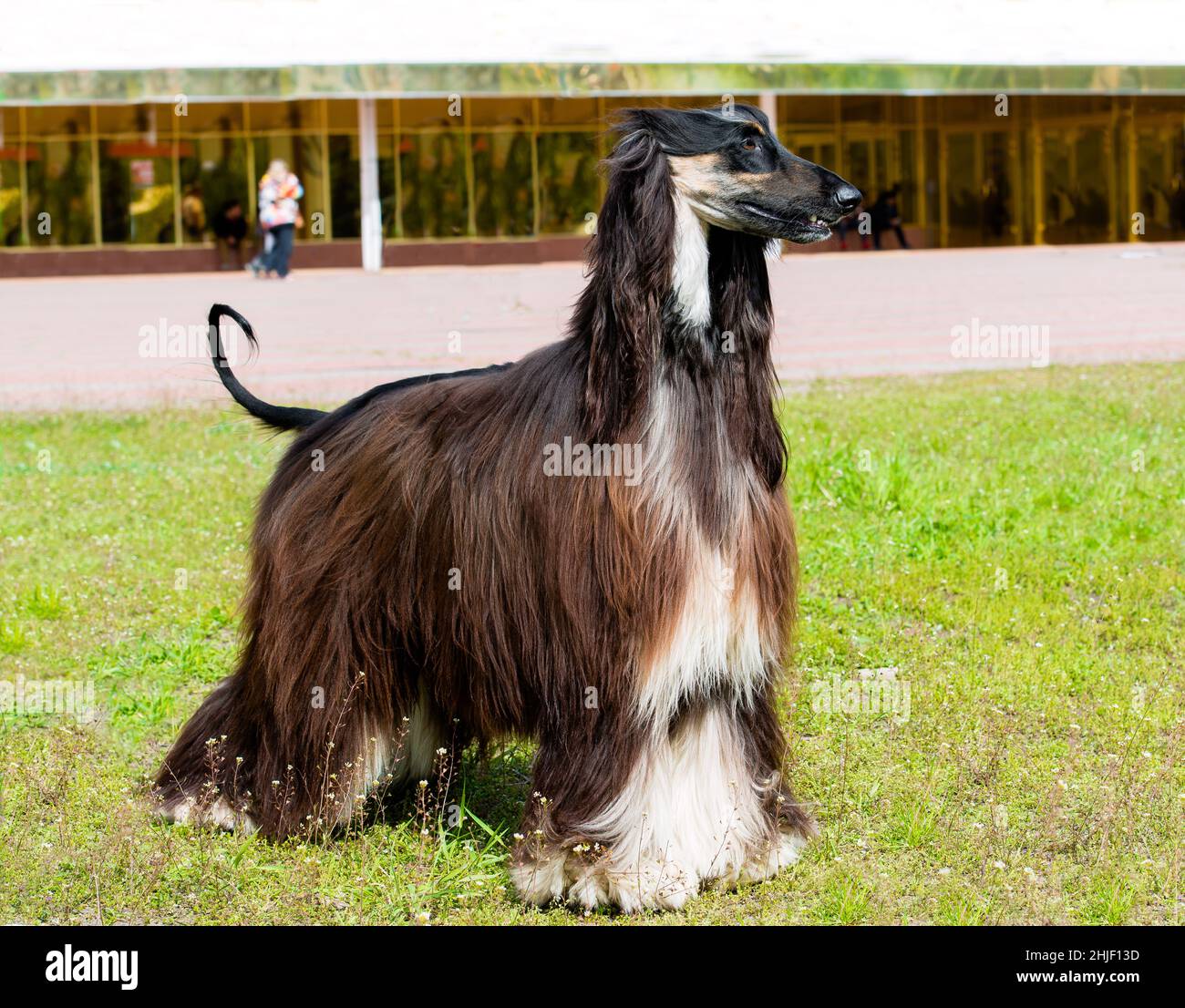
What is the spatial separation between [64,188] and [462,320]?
54.6 feet

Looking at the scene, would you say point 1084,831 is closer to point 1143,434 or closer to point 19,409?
point 1143,434

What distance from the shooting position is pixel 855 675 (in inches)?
244

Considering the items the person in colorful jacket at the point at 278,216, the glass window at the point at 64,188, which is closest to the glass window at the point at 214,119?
the glass window at the point at 64,188

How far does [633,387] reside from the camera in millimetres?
3797

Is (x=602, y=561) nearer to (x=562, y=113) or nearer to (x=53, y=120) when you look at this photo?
(x=562, y=113)

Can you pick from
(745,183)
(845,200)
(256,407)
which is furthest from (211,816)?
(845,200)

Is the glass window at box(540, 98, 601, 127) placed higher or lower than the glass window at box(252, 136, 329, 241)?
higher

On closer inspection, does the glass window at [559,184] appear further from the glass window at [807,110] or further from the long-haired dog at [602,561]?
the long-haired dog at [602,561]

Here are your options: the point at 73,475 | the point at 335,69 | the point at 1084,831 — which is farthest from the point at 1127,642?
the point at 335,69

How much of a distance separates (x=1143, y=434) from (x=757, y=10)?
2243 centimetres

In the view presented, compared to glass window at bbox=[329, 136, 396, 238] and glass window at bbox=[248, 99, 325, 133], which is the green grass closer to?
glass window at bbox=[329, 136, 396, 238]

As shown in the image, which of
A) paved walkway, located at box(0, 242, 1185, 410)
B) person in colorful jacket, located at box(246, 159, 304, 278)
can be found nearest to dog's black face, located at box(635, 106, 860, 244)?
paved walkway, located at box(0, 242, 1185, 410)

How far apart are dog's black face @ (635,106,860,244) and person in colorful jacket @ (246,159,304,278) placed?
22.3 metres

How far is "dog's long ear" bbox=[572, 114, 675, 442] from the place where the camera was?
370 cm
